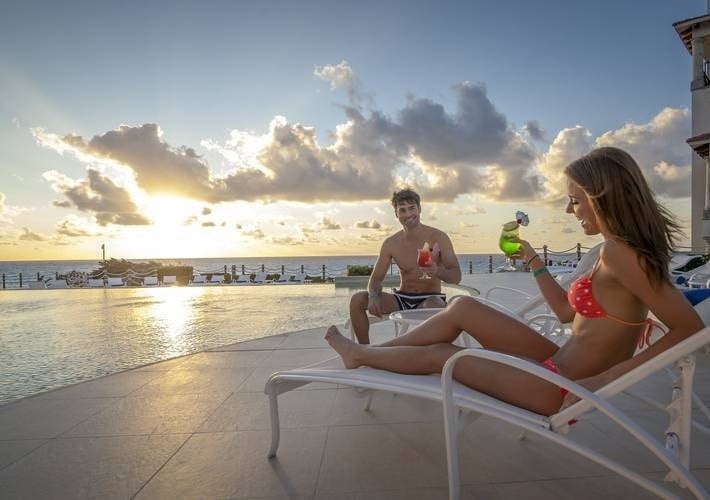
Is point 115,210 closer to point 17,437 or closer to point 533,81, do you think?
point 533,81

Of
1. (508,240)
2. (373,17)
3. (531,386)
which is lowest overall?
(531,386)

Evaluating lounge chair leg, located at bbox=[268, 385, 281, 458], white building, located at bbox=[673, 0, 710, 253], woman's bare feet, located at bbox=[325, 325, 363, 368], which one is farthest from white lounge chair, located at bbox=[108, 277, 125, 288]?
white building, located at bbox=[673, 0, 710, 253]

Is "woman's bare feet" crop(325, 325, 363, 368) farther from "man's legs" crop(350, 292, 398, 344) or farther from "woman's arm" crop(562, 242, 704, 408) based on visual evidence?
"man's legs" crop(350, 292, 398, 344)

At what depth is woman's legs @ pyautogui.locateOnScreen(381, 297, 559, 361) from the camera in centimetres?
177

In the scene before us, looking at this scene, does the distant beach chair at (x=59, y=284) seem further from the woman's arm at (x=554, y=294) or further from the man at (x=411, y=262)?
the woman's arm at (x=554, y=294)

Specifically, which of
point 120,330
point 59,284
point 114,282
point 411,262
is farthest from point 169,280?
point 411,262

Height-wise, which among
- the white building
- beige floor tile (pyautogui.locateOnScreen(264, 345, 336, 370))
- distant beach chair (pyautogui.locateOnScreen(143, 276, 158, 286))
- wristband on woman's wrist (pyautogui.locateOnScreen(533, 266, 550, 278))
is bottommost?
beige floor tile (pyautogui.locateOnScreen(264, 345, 336, 370))

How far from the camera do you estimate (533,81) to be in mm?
9344

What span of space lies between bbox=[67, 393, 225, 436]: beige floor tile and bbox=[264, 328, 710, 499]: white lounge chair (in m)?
1.11

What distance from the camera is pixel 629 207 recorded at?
1.45 metres

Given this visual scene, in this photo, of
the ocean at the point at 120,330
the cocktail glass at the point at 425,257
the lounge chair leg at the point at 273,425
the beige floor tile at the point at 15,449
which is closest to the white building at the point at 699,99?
the ocean at the point at 120,330

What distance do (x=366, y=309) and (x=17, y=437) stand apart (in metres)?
2.00

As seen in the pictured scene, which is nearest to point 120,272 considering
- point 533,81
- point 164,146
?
Answer: point 164,146

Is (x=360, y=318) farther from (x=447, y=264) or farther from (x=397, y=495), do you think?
(x=397, y=495)
